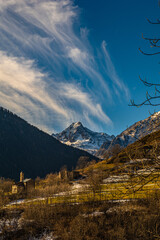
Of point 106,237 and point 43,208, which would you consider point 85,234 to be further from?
point 43,208

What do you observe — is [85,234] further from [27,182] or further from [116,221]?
[27,182]

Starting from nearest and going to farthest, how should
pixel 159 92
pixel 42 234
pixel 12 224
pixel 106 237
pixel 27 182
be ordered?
pixel 159 92 → pixel 106 237 → pixel 42 234 → pixel 12 224 → pixel 27 182

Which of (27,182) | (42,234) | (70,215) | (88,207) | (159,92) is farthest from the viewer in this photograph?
(27,182)

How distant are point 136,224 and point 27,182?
59610 mm

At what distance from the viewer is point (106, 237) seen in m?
24.0

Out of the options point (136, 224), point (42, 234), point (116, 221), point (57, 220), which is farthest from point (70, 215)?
point (136, 224)

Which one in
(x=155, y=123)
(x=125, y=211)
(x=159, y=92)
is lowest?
(x=125, y=211)

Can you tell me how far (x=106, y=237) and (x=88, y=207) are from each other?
14.0m

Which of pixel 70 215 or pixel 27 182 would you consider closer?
pixel 70 215

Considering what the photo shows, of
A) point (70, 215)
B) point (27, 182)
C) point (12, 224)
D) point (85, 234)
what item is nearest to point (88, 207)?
point (70, 215)

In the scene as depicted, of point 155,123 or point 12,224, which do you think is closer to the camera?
point 155,123

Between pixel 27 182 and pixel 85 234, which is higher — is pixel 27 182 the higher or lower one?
Result: the higher one

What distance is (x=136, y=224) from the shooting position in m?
25.4

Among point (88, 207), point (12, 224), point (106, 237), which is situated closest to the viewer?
point (106, 237)
